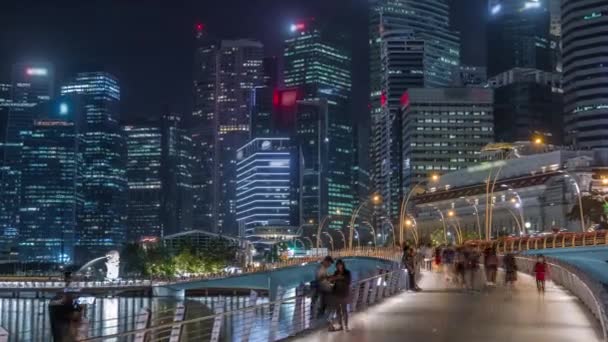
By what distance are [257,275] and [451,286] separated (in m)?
71.3

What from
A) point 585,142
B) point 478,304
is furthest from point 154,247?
point 478,304

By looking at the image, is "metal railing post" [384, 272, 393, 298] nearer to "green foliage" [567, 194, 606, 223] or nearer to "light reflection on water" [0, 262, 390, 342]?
"light reflection on water" [0, 262, 390, 342]

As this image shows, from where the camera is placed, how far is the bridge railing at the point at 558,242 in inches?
2628

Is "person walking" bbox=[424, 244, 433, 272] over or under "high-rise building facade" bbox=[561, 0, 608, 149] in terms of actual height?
under

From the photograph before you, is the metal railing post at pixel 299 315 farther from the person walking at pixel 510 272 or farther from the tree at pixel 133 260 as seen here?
the tree at pixel 133 260

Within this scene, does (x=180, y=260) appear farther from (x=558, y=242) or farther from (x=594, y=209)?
(x=558, y=242)

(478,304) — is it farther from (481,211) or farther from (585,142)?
(585,142)

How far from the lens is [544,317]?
2488 cm

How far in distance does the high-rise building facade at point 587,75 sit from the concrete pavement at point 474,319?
157 metres

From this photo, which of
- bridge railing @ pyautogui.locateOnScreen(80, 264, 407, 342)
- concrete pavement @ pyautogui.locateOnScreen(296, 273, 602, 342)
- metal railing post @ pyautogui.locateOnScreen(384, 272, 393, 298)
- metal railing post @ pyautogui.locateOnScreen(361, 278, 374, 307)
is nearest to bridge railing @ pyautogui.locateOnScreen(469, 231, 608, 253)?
metal railing post @ pyautogui.locateOnScreen(384, 272, 393, 298)

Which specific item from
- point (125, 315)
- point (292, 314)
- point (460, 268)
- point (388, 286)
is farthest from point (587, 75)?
point (292, 314)

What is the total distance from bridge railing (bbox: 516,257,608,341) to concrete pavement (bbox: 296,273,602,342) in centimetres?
34

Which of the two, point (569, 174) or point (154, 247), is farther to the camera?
point (154, 247)

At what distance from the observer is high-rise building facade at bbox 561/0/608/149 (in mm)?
182750
